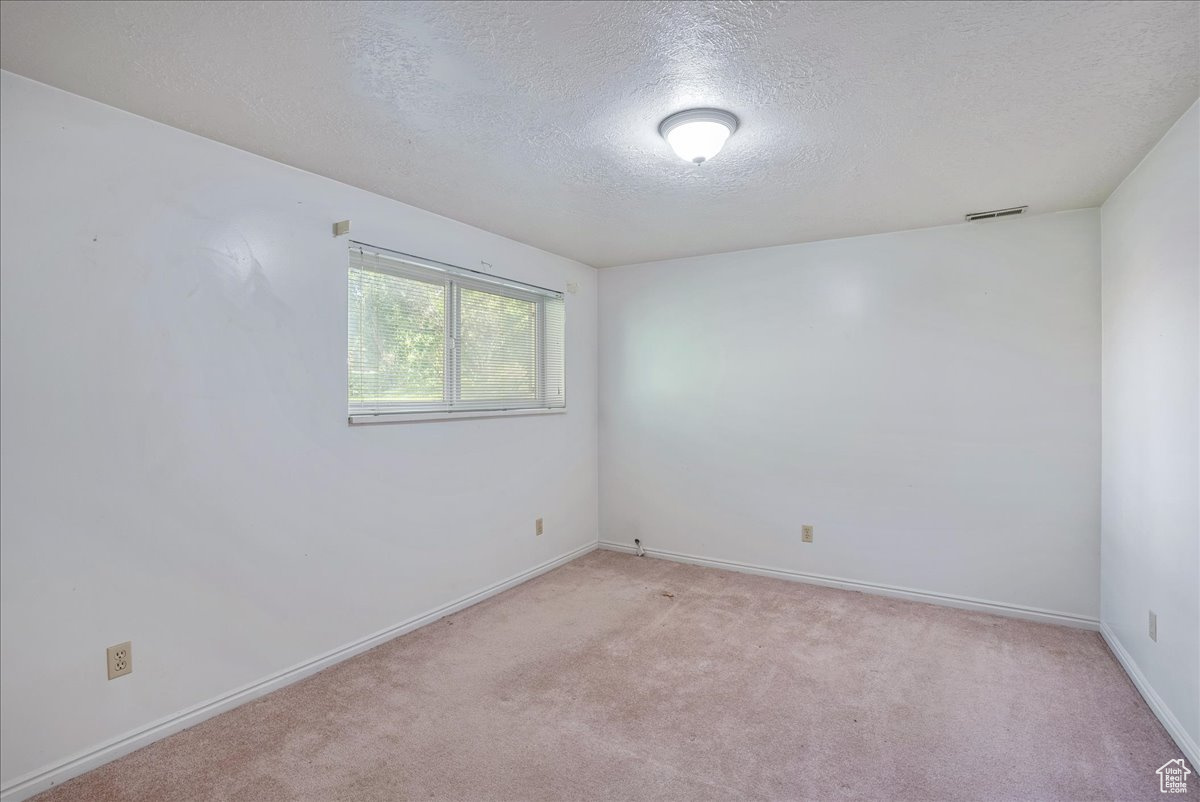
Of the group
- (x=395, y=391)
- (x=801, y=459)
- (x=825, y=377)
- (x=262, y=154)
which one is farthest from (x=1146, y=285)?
(x=262, y=154)

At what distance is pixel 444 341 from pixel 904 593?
325 cm

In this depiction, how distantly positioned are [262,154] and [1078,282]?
4.18 metres

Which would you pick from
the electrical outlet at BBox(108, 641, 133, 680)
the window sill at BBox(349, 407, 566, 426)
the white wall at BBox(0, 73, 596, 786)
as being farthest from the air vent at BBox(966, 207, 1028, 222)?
the electrical outlet at BBox(108, 641, 133, 680)

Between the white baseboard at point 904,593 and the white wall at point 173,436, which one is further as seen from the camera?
the white baseboard at point 904,593

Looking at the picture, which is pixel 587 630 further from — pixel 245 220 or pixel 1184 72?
pixel 1184 72

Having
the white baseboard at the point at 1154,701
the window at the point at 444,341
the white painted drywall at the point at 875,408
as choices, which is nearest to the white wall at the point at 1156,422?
the white baseboard at the point at 1154,701

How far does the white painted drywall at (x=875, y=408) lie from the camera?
329 centimetres

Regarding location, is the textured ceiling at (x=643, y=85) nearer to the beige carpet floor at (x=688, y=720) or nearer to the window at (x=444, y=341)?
the window at (x=444, y=341)

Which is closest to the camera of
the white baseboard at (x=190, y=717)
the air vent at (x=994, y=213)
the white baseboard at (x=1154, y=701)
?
the white baseboard at (x=190, y=717)

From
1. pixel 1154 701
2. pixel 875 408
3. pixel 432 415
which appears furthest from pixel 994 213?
pixel 432 415

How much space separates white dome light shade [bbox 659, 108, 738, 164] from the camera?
6.93ft

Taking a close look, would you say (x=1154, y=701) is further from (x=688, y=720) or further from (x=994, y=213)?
(x=994, y=213)

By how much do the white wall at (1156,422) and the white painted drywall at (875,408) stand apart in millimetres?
210

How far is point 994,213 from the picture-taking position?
3289 mm
